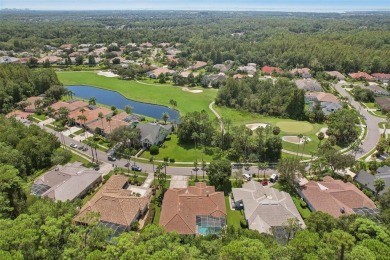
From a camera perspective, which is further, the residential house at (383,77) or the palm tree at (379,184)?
the residential house at (383,77)

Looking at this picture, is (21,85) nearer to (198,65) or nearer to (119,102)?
(119,102)

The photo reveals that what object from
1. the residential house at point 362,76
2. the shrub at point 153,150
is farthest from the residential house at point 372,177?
the residential house at point 362,76

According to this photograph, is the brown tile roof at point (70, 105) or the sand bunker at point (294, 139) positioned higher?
the brown tile roof at point (70, 105)

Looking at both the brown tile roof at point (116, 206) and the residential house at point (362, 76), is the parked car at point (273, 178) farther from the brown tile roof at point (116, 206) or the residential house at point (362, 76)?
the residential house at point (362, 76)

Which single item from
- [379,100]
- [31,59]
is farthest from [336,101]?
[31,59]

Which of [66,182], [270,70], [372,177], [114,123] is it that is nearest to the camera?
[66,182]

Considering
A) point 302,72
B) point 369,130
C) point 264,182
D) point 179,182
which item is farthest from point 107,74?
point 369,130
